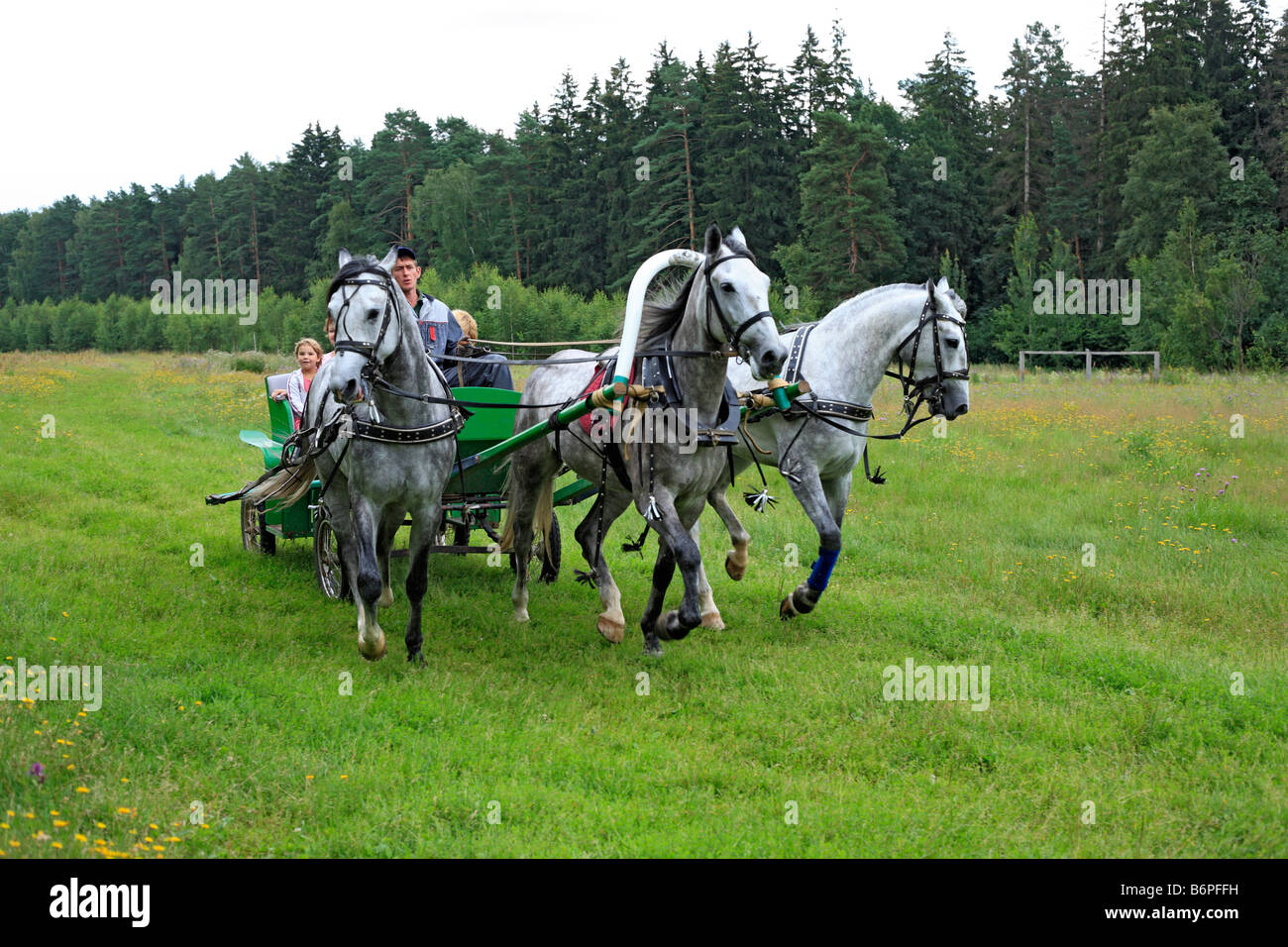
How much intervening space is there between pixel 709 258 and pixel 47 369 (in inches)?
1515

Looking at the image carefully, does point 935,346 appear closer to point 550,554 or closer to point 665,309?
point 665,309

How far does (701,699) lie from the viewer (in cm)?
644

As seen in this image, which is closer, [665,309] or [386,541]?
[665,309]

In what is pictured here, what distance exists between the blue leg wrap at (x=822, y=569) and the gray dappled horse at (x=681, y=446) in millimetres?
878

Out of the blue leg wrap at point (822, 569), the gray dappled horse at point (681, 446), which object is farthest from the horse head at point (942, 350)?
the gray dappled horse at point (681, 446)

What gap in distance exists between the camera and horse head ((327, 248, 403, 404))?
5832 mm

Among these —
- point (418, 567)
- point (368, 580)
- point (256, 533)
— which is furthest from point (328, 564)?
point (368, 580)

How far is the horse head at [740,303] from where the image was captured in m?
5.84

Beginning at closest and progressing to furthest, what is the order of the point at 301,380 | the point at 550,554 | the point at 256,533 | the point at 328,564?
the point at 328,564
the point at 301,380
the point at 550,554
the point at 256,533

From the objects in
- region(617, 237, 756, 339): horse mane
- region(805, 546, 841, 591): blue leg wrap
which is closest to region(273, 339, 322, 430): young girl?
region(617, 237, 756, 339): horse mane

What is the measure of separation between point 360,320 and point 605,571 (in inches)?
113

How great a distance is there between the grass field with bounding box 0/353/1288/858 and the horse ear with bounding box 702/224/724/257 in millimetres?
2847

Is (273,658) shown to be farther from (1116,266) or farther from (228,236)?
(228,236)

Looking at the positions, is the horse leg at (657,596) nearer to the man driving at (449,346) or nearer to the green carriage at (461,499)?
the green carriage at (461,499)
